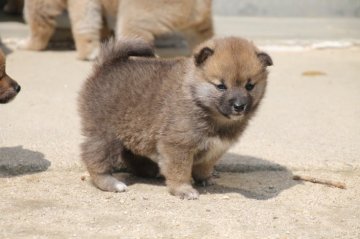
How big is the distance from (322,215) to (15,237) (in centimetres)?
182

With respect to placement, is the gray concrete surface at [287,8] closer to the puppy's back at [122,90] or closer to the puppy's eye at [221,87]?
the puppy's back at [122,90]

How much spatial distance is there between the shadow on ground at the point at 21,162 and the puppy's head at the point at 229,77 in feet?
4.24

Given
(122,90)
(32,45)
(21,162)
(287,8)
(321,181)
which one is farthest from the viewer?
(287,8)

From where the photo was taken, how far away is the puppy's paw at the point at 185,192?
4.41 meters

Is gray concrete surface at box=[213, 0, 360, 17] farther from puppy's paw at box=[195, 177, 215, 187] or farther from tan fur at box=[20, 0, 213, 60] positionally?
puppy's paw at box=[195, 177, 215, 187]

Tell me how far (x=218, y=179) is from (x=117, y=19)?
3793 millimetres

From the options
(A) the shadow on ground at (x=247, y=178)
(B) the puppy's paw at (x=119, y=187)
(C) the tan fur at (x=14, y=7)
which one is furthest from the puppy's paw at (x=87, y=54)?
(B) the puppy's paw at (x=119, y=187)

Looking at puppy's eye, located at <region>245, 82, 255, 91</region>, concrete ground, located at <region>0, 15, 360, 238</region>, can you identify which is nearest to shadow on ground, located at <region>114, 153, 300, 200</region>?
concrete ground, located at <region>0, 15, 360, 238</region>

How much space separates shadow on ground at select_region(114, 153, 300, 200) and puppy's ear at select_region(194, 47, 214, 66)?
90 centimetres

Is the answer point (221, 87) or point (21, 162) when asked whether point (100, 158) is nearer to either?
point (21, 162)

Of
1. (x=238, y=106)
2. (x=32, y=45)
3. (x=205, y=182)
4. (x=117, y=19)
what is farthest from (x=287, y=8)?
(x=238, y=106)

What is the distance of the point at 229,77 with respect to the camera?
14.0 feet

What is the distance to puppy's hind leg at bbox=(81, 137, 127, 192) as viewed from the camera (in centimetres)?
459

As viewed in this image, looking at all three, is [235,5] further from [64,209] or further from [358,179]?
[64,209]
